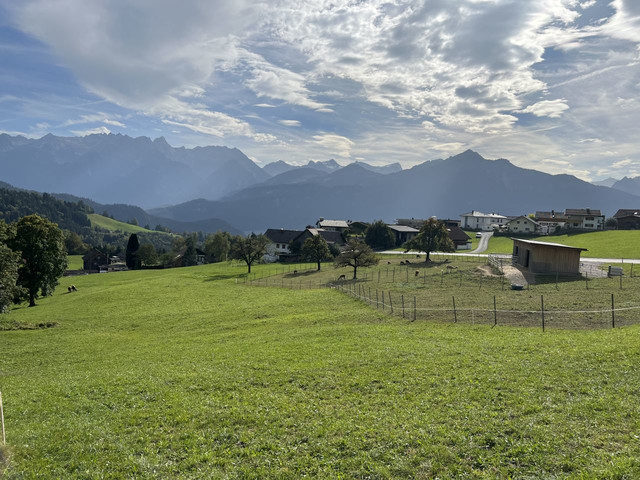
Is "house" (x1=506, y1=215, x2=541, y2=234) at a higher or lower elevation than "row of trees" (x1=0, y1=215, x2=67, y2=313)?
higher

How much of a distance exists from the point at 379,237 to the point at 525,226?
2210 inches

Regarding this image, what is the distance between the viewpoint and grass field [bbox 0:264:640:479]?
10.4 m

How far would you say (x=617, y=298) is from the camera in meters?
34.5

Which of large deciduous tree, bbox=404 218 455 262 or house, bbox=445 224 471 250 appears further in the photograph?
house, bbox=445 224 471 250

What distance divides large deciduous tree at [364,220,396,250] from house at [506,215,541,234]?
49154 millimetres

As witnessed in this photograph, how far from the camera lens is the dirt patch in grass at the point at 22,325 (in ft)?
122

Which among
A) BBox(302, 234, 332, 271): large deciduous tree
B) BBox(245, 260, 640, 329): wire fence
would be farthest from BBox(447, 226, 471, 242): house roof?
BBox(245, 260, 640, 329): wire fence

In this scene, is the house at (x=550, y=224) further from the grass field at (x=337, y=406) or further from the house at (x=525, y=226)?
the grass field at (x=337, y=406)

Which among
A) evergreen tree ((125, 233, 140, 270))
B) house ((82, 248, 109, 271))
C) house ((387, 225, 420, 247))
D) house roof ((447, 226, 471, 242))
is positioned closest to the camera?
house roof ((447, 226, 471, 242))

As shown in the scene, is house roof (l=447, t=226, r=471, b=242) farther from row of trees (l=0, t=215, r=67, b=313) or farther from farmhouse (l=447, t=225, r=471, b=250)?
row of trees (l=0, t=215, r=67, b=313)

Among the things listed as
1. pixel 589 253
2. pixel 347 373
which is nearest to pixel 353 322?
pixel 347 373

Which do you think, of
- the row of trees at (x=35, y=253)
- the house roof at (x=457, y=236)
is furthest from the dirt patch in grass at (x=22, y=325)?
the house roof at (x=457, y=236)

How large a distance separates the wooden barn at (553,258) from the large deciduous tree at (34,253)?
76640 mm

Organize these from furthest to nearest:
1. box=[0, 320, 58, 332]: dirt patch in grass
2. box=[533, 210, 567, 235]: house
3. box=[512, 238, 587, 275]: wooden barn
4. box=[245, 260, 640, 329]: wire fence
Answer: box=[533, 210, 567, 235]: house < box=[512, 238, 587, 275]: wooden barn < box=[0, 320, 58, 332]: dirt patch in grass < box=[245, 260, 640, 329]: wire fence
